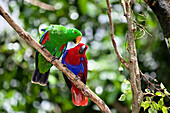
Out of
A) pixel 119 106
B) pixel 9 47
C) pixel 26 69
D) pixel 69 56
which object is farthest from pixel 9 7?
pixel 119 106

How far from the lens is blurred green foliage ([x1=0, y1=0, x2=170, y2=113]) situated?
4.05 meters

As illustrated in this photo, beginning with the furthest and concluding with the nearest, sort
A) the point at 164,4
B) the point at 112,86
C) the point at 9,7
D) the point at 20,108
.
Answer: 1. the point at 20,108
2. the point at 9,7
3. the point at 112,86
4. the point at 164,4

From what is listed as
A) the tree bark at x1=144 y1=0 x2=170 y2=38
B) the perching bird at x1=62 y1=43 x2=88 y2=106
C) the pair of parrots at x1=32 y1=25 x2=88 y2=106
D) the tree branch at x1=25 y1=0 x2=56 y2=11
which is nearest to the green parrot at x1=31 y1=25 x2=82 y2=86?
the pair of parrots at x1=32 y1=25 x2=88 y2=106

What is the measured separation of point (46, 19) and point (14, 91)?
147 cm

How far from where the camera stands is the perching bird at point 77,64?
2.82 metres

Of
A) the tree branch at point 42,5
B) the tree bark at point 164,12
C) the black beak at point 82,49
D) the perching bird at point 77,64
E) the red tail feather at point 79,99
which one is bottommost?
the red tail feather at point 79,99

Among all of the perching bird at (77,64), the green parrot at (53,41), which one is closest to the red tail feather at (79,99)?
the perching bird at (77,64)

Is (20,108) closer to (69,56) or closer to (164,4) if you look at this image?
(69,56)

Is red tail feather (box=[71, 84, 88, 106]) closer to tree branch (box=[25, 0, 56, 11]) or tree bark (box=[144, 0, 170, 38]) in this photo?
tree bark (box=[144, 0, 170, 38])

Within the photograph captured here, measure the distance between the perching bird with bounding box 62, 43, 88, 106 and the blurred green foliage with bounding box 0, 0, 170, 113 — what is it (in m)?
0.83

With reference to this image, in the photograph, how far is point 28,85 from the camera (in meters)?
4.29

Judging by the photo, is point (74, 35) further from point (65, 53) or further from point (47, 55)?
point (47, 55)

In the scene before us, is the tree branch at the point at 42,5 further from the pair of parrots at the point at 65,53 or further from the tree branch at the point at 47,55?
the tree branch at the point at 47,55

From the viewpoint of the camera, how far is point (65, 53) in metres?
2.99
